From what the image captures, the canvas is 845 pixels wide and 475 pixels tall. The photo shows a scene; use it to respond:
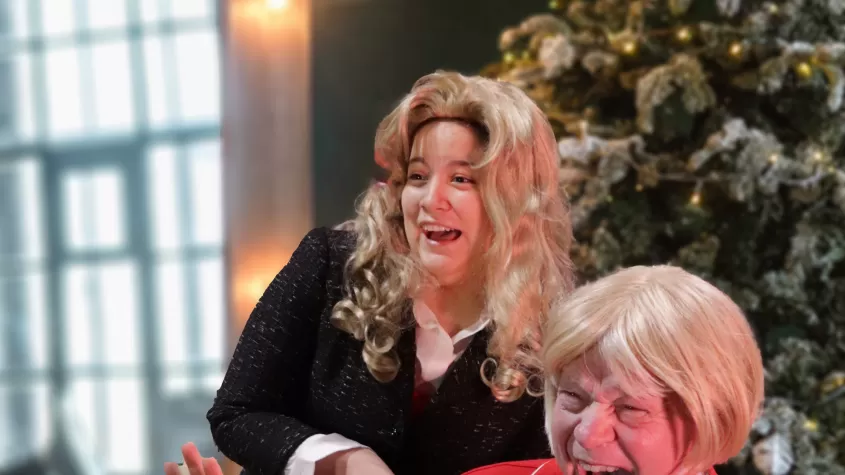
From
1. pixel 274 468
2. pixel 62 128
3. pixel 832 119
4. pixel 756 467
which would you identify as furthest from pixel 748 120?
pixel 62 128

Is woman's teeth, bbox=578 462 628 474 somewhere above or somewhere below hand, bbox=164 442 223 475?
above

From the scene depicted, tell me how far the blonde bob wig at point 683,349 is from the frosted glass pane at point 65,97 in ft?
9.63

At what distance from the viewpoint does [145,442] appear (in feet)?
11.1

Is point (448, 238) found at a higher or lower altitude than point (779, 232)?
higher

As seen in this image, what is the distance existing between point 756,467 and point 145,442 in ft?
7.93

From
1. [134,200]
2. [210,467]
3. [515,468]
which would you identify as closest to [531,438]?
[515,468]

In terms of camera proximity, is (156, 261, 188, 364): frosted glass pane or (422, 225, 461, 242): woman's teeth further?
(156, 261, 188, 364): frosted glass pane

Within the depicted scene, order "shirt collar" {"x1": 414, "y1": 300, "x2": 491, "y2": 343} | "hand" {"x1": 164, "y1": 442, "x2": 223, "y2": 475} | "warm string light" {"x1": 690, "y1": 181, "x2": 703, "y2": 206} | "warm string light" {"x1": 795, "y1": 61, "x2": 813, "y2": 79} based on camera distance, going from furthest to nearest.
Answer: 1. "warm string light" {"x1": 690, "y1": 181, "x2": 703, "y2": 206}
2. "warm string light" {"x1": 795, "y1": 61, "x2": 813, "y2": 79}
3. "shirt collar" {"x1": 414, "y1": 300, "x2": 491, "y2": 343}
4. "hand" {"x1": 164, "y1": 442, "x2": 223, "y2": 475}

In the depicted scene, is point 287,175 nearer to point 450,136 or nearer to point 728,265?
point 728,265

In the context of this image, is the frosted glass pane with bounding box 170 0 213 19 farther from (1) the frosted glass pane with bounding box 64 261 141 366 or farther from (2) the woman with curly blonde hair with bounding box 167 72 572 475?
(2) the woman with curly blonde hair with bounding box 167 72 572 475

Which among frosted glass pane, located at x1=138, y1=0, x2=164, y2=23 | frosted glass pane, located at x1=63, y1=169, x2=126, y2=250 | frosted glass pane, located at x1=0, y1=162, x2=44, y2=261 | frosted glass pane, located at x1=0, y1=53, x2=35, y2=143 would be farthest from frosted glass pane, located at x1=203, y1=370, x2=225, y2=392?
frosted glass pane, located at x1=138, y1=0, x2=164, y2=23

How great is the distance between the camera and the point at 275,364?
1.28m

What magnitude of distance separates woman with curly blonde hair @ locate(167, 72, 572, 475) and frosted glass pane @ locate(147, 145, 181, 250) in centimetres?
222

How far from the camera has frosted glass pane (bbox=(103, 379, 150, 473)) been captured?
338 cm
